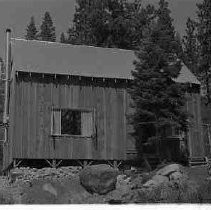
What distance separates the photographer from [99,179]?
21.2 metres

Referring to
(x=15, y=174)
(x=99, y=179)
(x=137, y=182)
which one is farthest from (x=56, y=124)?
(x=137, y=182)

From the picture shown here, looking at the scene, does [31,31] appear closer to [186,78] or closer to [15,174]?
[186,78]

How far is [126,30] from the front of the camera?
46.8m

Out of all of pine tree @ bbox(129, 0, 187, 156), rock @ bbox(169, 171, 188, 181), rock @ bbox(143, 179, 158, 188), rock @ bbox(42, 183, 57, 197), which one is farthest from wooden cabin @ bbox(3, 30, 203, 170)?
rock @ bbox(143, 179, 158, 188)

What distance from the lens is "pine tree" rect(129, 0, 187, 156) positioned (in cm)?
2333

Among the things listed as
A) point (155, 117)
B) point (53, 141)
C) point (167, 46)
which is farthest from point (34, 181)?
point (167, 46)

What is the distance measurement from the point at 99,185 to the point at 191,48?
32.8 meters

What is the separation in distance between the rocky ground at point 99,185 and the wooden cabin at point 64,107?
3.19ft

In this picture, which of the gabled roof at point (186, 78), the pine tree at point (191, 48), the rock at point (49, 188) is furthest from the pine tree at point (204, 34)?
the rock at point (49, 188)

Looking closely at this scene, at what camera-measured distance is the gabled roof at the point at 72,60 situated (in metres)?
25.2

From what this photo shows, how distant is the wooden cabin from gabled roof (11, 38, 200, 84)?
0.05 metres

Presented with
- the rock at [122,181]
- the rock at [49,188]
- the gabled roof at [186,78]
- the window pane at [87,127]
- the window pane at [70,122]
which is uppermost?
the gabled roof at [186,78]

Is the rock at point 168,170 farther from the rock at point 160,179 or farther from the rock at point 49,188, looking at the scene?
the rock at point 49,188

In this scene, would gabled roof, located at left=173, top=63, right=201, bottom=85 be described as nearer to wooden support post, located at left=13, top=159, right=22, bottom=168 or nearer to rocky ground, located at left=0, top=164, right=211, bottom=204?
rocky ground, located at left=0, top=164, right=211, bottom=204
